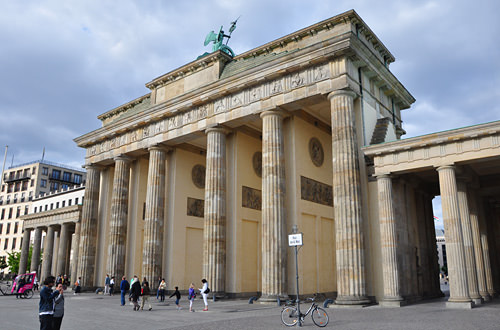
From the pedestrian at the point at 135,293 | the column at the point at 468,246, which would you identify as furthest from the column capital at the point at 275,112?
the pedestrian at the point at 135,293

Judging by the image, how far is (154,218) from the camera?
28781 millimetres

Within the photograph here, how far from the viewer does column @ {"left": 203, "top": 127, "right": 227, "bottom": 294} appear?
2420cm

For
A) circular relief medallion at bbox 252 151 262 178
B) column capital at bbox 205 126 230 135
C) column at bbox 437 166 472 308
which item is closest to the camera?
column at bbox 437 166 472 308

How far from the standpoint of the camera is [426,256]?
23891 mm

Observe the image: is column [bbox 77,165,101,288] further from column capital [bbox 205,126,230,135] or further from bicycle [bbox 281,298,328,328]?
bicycle [bbox 281,298,328,328]

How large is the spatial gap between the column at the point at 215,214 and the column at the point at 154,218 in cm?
492

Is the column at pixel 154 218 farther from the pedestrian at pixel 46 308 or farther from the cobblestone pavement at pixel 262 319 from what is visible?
the pedestrian at pixel 46 308

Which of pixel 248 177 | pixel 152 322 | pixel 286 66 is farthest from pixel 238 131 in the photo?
pixel 152 322

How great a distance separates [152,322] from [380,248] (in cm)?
1120

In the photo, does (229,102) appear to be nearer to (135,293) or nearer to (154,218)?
(154,218)

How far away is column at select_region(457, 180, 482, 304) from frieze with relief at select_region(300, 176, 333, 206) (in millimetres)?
8033

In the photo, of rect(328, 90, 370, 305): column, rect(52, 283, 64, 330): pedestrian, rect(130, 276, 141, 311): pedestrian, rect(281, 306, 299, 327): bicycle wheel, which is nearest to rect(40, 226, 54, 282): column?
rect(130, 276, 141, 311): pedestrian

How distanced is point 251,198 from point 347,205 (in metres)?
9.16

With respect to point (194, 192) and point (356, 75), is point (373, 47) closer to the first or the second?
point (356, 75)
